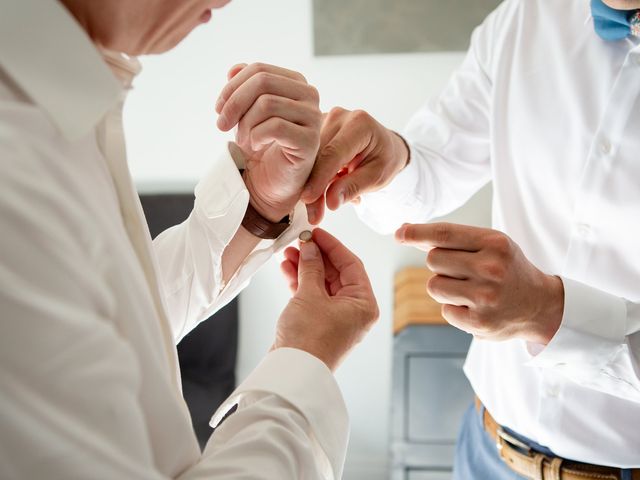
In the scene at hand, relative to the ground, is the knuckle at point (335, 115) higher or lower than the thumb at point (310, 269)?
higher

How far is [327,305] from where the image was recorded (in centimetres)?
81

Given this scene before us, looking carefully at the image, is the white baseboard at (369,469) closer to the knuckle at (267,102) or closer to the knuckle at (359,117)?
the knuckle at (359,117)

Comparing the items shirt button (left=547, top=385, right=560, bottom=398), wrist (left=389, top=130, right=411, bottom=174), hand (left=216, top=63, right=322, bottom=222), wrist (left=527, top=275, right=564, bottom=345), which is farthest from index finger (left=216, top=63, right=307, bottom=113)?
shirt button (left=547, top=385, right=560, bottom=398)

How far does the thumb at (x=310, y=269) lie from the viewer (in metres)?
0.86

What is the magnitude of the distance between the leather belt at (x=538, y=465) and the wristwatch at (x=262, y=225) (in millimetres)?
568

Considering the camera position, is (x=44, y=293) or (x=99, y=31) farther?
(x=99, y=31)

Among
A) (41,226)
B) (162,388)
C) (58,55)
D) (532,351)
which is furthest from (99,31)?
(532,351)

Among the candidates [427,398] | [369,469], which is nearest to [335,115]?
[427,398]

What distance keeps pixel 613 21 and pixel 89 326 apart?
3.17 ft

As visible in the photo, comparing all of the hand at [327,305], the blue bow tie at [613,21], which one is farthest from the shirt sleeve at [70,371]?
the blue bow tie at [613,21]

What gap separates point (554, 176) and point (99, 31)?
0.82 metres

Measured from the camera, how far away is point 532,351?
0.99 metres

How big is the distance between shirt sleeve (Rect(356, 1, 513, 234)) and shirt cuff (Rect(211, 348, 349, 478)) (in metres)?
0.62

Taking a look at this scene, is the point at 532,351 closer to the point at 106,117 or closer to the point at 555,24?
the point at 555,24
